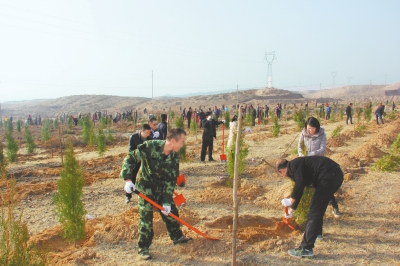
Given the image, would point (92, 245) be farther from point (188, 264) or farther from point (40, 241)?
point (188, 264)

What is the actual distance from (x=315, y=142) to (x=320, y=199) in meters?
1.32

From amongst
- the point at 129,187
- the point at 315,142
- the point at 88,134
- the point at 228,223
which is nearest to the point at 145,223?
the point at 129,187

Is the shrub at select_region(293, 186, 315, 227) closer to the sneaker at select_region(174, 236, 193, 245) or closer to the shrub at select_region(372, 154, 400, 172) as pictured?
the sneaker at select_region(174, 236, 193, 245)

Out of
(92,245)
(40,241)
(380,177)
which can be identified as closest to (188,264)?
(92,245)

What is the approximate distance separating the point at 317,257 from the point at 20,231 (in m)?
3.21

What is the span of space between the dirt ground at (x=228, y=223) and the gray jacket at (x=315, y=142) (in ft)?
3.61

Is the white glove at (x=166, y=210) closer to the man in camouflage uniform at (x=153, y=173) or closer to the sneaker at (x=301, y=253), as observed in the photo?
the man in camouflage uniform at (x=153, y=173)

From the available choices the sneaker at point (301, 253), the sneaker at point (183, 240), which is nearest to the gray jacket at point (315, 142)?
the sneaker at point (301, 253)

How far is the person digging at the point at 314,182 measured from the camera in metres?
3.92

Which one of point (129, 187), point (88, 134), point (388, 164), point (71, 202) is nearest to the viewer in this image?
point (129, 187)

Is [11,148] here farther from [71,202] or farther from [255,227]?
[255,227]

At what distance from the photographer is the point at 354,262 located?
4035 mm

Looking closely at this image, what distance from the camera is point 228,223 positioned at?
5.31 metres

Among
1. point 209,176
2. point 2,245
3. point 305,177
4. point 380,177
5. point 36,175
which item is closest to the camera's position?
point 2,245
